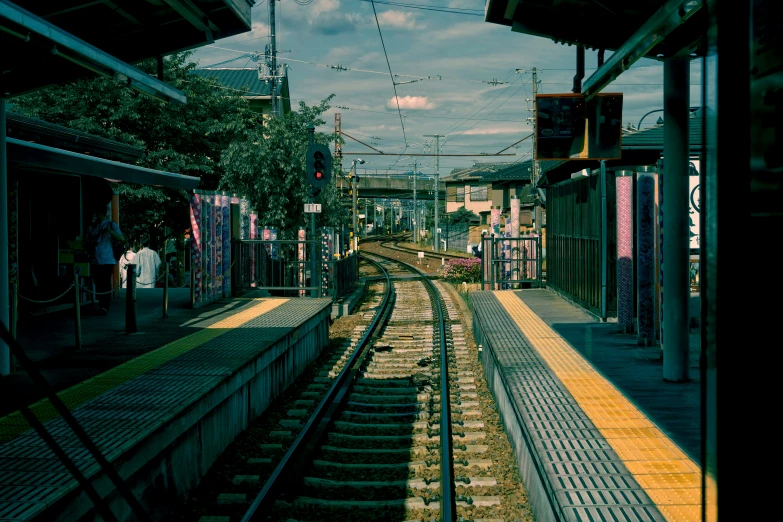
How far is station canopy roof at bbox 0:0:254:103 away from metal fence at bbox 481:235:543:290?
9272 mm

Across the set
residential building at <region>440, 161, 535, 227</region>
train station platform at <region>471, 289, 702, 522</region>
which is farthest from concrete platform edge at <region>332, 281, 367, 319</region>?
residential building at <region>440, 161, 535, 227</region>

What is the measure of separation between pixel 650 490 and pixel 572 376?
323cm

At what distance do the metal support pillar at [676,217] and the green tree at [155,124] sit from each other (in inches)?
612

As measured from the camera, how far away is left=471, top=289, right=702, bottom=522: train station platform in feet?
13.5

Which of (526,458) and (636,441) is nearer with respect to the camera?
(636,441)

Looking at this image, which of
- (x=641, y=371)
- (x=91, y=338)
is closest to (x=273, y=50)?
(x=91, y=338)

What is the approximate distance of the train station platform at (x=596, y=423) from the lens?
411cm

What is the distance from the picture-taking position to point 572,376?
7.40 metres

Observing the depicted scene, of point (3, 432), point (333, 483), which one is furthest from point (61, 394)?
point (333, 483)

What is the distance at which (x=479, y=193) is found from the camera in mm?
77938

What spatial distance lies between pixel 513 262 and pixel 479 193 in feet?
197

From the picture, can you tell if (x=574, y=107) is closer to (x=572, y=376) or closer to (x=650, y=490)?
(x=572, y=376)

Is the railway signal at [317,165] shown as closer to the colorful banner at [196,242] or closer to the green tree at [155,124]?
the colorful banner at [196,242]

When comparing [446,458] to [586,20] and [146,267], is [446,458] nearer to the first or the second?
[586,20]
